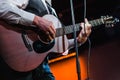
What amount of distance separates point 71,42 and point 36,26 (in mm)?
365

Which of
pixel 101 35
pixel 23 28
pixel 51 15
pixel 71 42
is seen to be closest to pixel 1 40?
pixel 23 28

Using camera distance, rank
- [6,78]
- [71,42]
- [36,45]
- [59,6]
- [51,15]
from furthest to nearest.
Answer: [59,6]
[71,42]
[51,15]
[36,45]
[6,78]

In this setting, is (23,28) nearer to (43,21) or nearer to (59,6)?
(43,21)

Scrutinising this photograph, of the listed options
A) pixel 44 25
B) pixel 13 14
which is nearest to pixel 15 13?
pixel 13 14

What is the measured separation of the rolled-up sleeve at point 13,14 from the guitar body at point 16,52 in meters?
0.07

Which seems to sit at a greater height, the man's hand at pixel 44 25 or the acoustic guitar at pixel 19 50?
the man's hand at pixel 44 25

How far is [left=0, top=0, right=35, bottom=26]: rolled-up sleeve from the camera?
125cm

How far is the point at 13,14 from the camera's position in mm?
1260

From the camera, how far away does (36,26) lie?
4.39 feet

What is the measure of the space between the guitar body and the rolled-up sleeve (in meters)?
0.07

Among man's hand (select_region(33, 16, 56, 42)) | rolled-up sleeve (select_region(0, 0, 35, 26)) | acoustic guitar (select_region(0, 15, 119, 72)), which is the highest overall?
rolled-up sleeve (select_region(0, 0, 35, 26))

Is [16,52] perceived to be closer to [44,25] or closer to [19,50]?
[19,50]

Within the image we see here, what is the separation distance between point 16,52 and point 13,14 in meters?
0.22

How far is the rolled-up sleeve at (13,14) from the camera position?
1.25 metres
